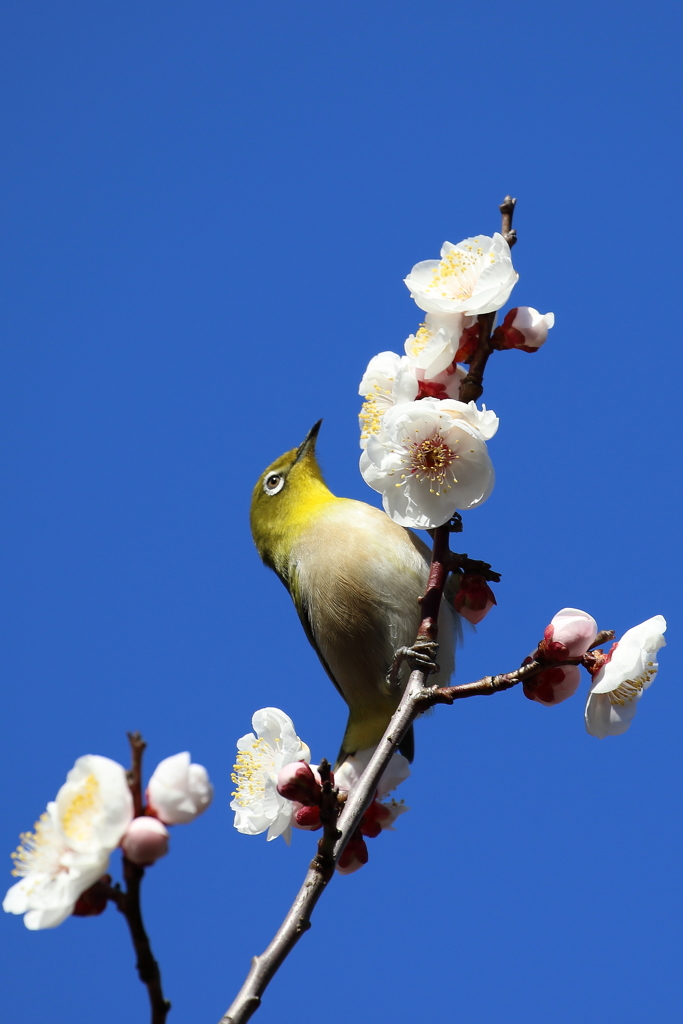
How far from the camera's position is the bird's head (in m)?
5.52

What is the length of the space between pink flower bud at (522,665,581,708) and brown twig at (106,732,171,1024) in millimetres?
1514

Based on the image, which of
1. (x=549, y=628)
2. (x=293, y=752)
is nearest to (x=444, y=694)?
(x=549, y=628)

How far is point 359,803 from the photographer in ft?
8.55

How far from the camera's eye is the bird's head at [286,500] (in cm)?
552

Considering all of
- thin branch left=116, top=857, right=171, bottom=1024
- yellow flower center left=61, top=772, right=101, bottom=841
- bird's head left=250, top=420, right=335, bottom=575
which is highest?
bird's head left=250, top=420, right=335, bottom=575

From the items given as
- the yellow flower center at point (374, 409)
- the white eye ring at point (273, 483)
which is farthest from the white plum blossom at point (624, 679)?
the white eye ring at point (273, 483)

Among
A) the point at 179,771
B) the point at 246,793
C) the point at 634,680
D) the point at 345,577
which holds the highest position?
the point at 345,577

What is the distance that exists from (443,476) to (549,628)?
677mm

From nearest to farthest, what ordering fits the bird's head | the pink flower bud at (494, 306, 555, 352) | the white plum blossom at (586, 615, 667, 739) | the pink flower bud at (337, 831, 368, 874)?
1. the white plum blossom at (586, 615, 667, 739)
2. the pink flower bud at (337, 831, 368, 874)
3. the pink flower bud at (494, 306, 555, 352)
4. the bird's head

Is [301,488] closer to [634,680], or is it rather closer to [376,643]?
[376,643]

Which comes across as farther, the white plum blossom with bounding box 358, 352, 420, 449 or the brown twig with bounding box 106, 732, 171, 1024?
the white plum blossom with bounding box 358, 352, 420, 449

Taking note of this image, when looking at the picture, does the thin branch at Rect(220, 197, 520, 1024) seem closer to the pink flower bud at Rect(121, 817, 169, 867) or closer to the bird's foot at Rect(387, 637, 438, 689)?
the bird's foot at Rect(387, 637, 438, 689)

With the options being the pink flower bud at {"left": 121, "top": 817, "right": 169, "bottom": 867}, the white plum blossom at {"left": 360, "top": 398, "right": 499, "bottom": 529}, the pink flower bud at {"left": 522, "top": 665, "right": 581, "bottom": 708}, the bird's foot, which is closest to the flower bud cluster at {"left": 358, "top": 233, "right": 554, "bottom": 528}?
the white plum blossom at {"left": 360, "top": 398, "right": 499, "bottom": 529}

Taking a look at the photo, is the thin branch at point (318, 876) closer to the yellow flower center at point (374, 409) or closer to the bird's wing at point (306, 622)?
the yellow flower center at point (374, 409)
